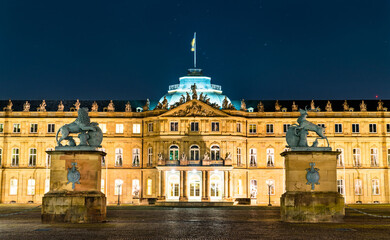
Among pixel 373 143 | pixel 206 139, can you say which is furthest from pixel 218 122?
pixel 373 143

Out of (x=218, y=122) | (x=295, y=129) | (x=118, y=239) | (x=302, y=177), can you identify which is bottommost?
(x=118, y=239)

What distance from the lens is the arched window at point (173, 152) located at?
295 ft

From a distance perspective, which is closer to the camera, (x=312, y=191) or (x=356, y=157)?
(x=312, y=191)

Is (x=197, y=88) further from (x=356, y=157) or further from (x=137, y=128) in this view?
(x=356, y=157)

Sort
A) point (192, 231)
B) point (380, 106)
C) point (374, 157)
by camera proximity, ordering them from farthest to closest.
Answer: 1. point (374, 157)
2. point (380, 106)
3. point (192, 231)

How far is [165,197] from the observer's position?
86.1 m

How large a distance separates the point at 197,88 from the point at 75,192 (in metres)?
59.0

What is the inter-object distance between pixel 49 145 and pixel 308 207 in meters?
63.7

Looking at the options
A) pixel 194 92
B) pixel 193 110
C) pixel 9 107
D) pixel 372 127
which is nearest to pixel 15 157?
pixel 9 107

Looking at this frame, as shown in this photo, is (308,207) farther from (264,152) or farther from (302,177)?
(264,152)

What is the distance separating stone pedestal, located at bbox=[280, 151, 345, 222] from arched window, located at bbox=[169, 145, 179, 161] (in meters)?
52.0

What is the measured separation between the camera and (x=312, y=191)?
3781 cm

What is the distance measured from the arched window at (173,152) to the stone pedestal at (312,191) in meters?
52.0

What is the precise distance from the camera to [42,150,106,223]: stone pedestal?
36.5 meters
